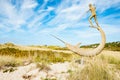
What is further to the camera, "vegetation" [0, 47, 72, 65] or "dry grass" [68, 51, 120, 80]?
"vegetation" [0, 47, 72, 65]

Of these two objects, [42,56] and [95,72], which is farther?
[42,56]

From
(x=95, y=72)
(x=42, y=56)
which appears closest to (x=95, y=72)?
(x=95, y=72)

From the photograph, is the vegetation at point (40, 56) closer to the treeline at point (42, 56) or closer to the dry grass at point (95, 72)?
the treeline at point (42, 56)

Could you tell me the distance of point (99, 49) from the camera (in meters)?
6.82

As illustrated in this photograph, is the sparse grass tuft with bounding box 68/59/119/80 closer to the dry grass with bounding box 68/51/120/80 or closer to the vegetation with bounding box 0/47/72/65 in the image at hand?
the dry grass with bounding box 68/51/120/80

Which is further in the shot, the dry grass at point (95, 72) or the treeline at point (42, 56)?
the treeline at point (42, 56)

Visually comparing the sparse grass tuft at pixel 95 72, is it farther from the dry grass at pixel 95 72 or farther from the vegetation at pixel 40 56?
the vegetation at pixel 40 56

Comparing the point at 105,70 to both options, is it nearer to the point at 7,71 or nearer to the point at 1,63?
the point at 7,71

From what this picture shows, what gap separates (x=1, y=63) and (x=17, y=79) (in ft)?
7.66

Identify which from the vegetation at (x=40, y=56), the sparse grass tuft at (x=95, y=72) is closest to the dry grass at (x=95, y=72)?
the sparse grass tuft at (x=95, y=72)

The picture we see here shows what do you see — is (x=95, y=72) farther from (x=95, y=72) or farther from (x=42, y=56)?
(x=42, y=56)

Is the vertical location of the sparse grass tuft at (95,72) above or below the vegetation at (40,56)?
below

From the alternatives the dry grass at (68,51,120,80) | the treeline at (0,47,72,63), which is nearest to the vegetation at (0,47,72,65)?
the treeline at (0,47,72,63)

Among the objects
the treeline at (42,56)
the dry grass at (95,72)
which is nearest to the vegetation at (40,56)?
the treeline at (42,56)
